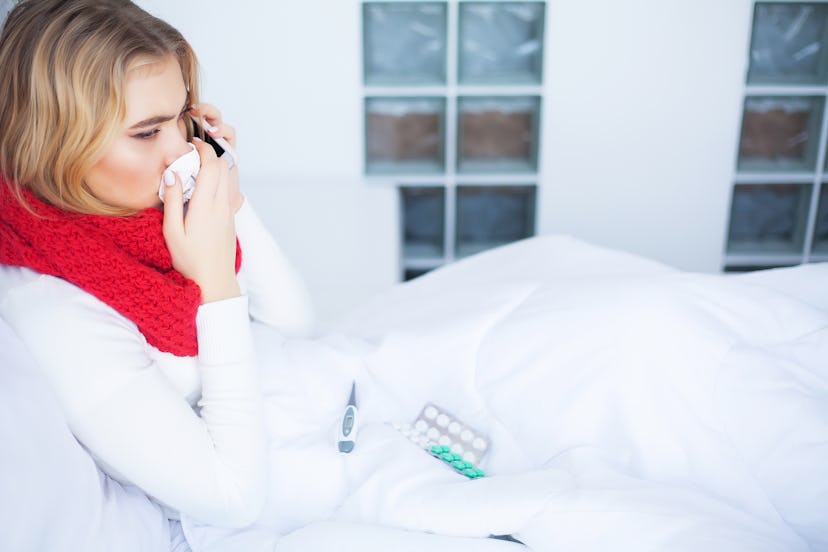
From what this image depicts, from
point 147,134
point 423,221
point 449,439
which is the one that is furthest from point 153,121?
point 423,221

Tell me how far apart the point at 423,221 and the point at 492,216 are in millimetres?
221

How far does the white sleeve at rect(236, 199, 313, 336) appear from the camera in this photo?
1.20m

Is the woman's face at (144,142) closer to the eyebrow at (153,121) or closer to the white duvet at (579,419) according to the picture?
the eyebrow at (153,121)

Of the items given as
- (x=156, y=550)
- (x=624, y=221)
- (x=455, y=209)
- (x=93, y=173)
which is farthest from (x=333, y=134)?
(x=156, y=550)

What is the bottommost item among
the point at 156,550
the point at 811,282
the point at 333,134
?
the point at 156,550

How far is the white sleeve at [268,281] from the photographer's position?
1.20 m

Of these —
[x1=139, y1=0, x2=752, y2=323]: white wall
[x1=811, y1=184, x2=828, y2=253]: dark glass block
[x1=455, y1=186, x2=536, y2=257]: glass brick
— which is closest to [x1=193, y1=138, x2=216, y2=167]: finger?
[x1=139, y1=0, x2=752, y2=323]: white wall

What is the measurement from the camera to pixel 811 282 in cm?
113

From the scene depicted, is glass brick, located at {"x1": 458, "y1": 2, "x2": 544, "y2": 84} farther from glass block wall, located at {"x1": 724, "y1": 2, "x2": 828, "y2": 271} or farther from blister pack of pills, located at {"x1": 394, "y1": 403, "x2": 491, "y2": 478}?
blister pack of pills, located at {"x1": 394, "y1": 403, "x2": 491, "y2": 478}

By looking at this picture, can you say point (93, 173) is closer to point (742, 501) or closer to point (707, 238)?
point (742, 501)

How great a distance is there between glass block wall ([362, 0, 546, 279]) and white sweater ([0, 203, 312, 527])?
4.84ft

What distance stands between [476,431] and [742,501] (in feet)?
1.11

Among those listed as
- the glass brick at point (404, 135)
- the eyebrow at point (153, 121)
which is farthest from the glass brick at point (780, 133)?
the eyebrow at point (153, 121)

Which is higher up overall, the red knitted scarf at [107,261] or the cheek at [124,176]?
the cheek at [124,176]
